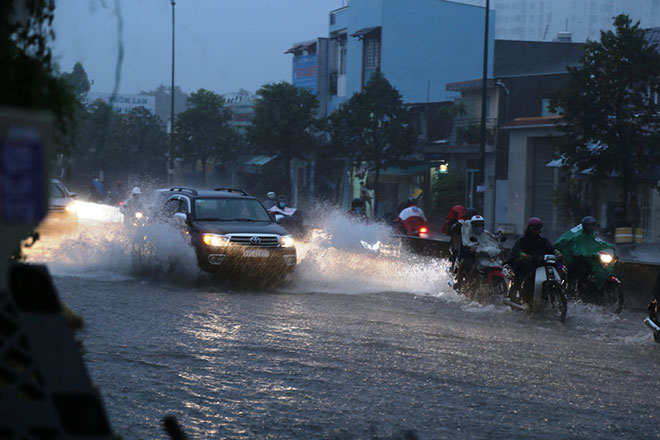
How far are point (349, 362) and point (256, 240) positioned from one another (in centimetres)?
747

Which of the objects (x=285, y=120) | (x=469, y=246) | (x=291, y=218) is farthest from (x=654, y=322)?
(x=285, y=120)

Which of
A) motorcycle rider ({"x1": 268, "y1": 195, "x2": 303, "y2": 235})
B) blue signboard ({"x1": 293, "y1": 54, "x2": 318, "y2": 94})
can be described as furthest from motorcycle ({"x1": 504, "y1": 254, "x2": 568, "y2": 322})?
blue signboard ({"x1": 293, "y1": 54, "x2": 318, "y2": 94})

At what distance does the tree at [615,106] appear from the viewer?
30.1m

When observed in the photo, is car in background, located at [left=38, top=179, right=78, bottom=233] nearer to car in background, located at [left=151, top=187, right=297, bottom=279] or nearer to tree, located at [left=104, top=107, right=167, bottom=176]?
car in background, located at [left=151, top=187, right=297, bottom=279]

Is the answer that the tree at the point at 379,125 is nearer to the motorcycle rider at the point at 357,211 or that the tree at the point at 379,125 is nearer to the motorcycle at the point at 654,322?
the motorcycle rider at the point at 357,211

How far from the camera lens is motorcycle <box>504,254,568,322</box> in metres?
13.3

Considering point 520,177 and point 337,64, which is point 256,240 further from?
point 337,64

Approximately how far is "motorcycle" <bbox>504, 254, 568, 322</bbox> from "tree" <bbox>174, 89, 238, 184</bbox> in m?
54.2

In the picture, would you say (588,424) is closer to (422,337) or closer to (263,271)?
(422,337)

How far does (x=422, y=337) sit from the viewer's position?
11555 mm

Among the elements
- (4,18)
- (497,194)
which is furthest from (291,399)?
(497,194)

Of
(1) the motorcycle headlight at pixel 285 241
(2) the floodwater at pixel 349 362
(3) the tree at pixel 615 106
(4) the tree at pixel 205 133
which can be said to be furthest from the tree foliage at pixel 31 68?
(4) the tree at pixel 205 133

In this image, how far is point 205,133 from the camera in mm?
67188

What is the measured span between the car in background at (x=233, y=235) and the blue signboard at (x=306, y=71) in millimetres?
43216
